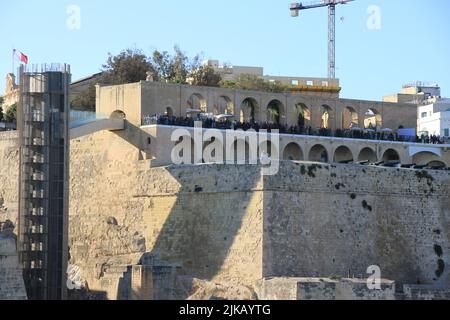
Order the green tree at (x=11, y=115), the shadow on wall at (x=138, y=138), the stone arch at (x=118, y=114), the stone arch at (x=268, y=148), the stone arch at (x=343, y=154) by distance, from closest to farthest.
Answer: the shadow on wall at (x=138, y=138)
the stone arch at (x=118, y=114)
the stone arch at (x=268, y=148)
the stone arch at (x=343, y=154)
the green tree at (x=11, y=115)

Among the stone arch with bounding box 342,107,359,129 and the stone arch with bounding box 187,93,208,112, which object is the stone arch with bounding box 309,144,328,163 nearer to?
the stone arch with bounding box 342,107,359,129

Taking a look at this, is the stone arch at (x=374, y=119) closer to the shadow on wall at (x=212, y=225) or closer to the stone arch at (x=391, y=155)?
the stone arch at (x=391, y=155)

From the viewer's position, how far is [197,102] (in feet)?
205

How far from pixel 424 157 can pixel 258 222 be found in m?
14.9

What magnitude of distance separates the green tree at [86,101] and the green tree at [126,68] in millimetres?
801

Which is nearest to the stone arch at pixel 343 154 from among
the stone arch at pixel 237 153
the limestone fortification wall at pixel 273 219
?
the stone arch at pixel 237 153

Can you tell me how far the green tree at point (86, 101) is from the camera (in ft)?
231

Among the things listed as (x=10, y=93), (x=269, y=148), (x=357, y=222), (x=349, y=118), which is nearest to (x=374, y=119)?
(x=349, y=118)

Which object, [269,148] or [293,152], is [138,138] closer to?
[269,148]
